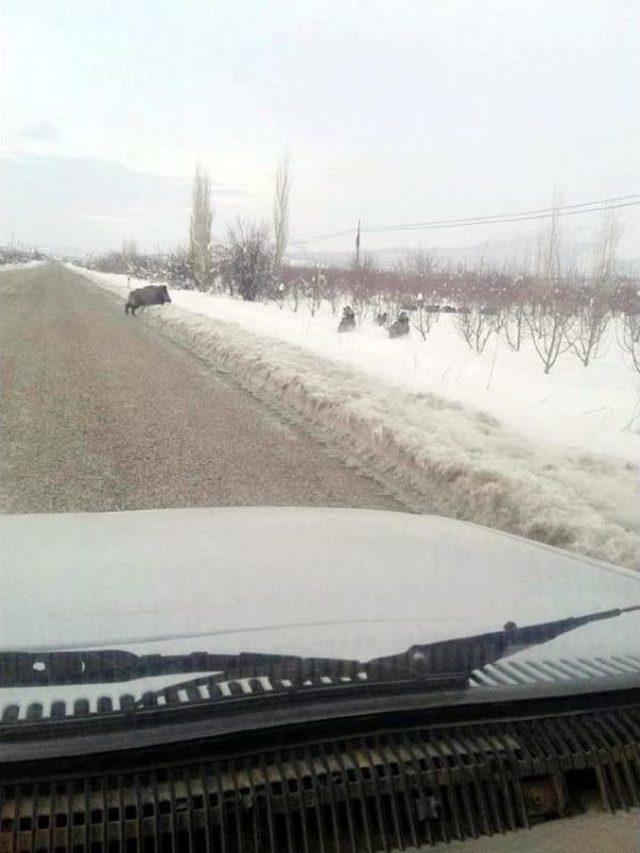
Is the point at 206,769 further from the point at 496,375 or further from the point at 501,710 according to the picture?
the point at 496,375

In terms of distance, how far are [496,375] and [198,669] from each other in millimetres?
13561

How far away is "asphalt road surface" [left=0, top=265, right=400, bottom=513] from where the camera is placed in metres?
6.61

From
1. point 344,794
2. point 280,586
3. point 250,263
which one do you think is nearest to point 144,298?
point 250,263

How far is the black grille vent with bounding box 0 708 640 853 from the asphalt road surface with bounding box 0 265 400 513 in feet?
14.7

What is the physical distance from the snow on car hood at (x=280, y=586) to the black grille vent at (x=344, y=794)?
0.96 ft

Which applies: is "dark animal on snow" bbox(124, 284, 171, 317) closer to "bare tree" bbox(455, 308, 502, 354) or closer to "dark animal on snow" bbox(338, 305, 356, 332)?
"dark animal on snow" bbox(338, 305, 356, 332)

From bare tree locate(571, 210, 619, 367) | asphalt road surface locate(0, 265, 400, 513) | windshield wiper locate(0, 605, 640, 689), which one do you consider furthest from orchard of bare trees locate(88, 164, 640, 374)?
windshield wiper locate(0, 605, 640, 689)

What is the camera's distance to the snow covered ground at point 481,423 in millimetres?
6387

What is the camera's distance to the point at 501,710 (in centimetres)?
207

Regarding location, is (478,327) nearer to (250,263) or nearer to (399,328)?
(399,328)

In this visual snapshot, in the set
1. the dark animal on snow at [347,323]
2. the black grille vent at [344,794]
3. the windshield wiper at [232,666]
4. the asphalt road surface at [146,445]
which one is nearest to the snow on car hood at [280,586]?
the windshield wiper at [232,666]

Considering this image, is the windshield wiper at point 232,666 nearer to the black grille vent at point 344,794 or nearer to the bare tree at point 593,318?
the black grille vent at point 344,794

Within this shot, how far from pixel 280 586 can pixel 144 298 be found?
2904 cm

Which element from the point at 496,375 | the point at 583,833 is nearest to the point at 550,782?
the point at 583,833
